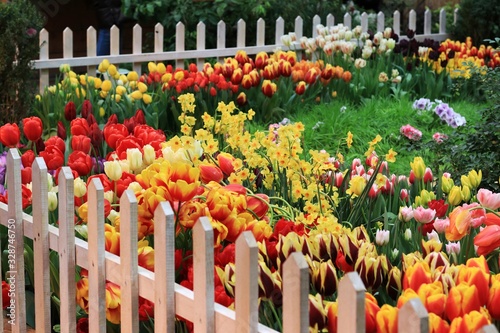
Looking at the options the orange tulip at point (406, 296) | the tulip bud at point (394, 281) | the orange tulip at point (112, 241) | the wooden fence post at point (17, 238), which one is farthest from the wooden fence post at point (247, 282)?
the wooden fence post at point (17, 238)

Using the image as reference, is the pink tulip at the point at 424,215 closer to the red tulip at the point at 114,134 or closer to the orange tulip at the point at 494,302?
the orange tulip at the point at 494,302

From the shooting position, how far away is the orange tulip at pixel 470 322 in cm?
195

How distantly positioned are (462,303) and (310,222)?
2.94 feet

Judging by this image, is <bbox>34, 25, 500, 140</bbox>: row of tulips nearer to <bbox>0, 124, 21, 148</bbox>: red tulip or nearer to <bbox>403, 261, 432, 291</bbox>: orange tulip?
<bbox>0, 124, 21, 148</bbox>: red tulip

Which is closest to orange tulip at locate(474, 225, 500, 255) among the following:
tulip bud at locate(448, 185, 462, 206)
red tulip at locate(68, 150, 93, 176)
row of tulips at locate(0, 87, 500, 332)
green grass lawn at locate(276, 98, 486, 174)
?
row of tulips at locate(0, 87, 500, 332)

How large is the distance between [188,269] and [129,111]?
3617 millimetres

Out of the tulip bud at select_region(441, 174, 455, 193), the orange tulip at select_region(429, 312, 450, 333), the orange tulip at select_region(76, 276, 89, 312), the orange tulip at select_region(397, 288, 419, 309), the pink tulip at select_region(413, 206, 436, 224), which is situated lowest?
the orange tulip at select_region(76, 276, 89, 312)

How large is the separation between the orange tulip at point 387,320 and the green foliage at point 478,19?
9.14 m

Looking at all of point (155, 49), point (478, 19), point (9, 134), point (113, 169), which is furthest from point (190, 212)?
point (478, 19)

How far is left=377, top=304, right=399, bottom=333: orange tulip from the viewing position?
79.4 inches

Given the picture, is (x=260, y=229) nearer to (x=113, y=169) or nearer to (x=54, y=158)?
(x=113, y=169)

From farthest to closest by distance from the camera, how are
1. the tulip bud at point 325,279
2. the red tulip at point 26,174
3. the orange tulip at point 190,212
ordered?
the red tulip at point 26,174
the orange tulip at point 190,212
the tulip bud at point 325,279

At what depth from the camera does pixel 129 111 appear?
639 centimetres

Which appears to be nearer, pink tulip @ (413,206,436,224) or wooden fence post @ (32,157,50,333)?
pink tulip @ (413,206,436,224)
